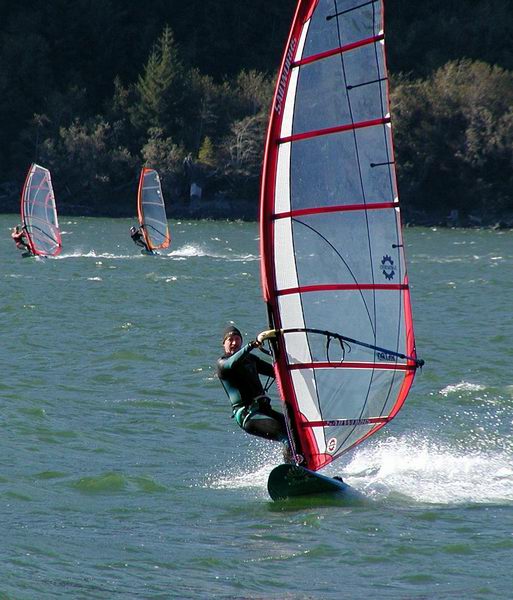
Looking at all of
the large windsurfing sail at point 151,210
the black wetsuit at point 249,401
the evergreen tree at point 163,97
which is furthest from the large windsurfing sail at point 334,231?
the evergreen tree at point 163,97

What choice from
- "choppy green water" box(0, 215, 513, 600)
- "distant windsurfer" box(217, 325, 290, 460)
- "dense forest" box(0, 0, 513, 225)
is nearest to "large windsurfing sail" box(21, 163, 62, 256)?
"choppy green water" box(0, 215, 513, 600)

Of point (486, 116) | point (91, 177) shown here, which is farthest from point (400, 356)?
point (91, 177)

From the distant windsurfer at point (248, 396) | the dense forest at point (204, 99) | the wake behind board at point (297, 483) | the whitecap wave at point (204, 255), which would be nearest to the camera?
the wake behind board at point (297, 483)

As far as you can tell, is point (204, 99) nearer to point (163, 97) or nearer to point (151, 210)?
point (163, 97)

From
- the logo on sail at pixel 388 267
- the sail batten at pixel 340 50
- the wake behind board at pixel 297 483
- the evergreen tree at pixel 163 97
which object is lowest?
the wake behind board at pixel 297 483

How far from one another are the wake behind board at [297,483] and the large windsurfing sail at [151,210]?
2859cm

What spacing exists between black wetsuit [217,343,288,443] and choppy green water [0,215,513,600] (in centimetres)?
61

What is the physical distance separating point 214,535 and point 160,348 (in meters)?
9.65

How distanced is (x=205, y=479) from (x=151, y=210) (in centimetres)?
2786

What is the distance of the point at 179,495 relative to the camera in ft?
35.3

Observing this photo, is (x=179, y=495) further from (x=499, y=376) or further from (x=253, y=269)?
(x=253, y=269)

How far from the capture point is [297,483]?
1013 centimetres

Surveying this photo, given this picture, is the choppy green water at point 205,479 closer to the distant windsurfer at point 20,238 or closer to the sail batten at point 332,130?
the sail batten at point 332,130

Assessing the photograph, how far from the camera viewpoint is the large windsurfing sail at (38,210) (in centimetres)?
3547
